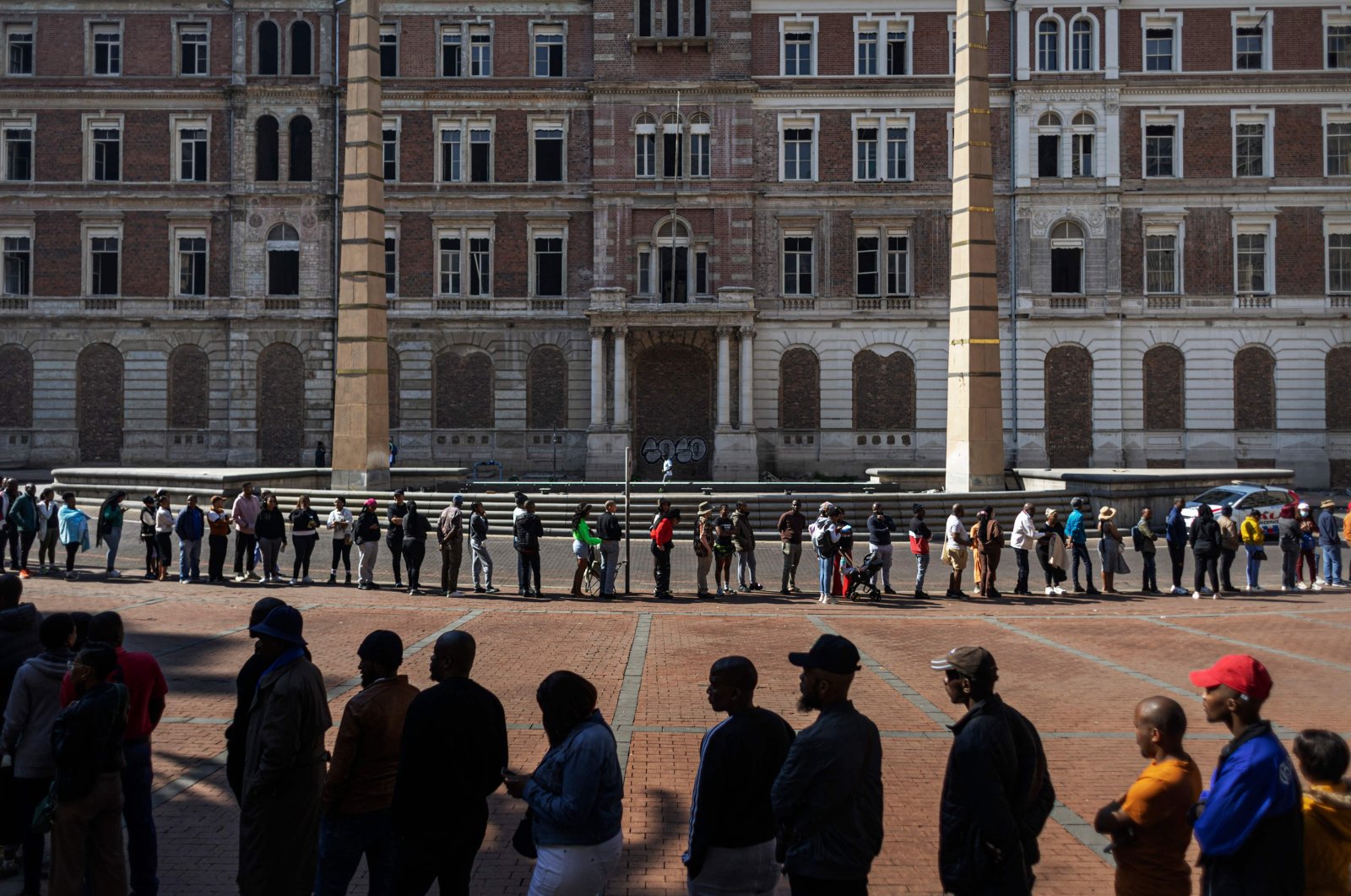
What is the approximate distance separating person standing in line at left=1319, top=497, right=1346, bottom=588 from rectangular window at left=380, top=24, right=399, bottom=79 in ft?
119

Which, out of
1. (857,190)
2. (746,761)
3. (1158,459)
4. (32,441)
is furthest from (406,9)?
(746,761)

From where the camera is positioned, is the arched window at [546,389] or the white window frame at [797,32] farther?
the arched window at [546,389]

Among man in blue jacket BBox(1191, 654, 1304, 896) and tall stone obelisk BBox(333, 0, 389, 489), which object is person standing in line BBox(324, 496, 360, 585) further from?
man in blue jacket BBox(1191, 654, 1304, 896)

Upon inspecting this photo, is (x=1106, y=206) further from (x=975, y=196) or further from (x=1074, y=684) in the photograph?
(x=1074, y=684)

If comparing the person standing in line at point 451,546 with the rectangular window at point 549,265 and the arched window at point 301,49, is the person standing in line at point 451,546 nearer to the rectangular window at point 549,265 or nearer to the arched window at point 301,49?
the rectangular window at point 549,265

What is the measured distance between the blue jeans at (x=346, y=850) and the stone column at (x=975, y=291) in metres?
23.5

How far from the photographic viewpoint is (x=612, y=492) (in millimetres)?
30750

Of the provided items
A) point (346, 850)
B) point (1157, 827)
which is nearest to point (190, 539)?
point (346, 850)

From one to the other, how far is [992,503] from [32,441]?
37459 millimetres

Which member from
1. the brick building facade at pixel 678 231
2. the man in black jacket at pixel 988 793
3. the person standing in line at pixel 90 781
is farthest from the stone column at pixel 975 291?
the person standing in line at pixel 90 781

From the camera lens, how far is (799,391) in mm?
42469

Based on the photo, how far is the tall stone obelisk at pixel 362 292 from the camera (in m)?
28.4

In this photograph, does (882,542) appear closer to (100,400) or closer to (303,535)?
(303,535)

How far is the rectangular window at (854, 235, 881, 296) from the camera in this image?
42.5 meters
